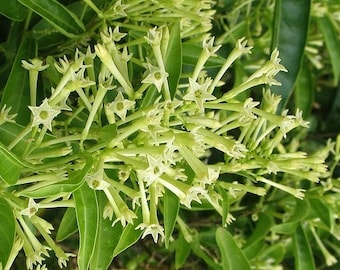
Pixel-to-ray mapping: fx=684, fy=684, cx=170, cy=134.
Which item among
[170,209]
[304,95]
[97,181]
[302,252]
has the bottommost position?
[302,252]

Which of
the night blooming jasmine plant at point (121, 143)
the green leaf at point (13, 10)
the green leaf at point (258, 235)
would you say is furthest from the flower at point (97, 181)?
the green leaf at point (258, 235)

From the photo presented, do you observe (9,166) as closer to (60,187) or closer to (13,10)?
(60,187)

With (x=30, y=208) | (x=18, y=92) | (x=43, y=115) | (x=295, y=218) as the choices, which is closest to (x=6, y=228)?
(x=30, y=208)

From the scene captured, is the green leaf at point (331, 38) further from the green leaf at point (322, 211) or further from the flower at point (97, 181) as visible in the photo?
the flower at point (97, 181)

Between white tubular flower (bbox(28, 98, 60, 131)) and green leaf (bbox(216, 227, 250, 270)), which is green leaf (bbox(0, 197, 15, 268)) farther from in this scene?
green leaf (bbox(216, 227, 250, 270))

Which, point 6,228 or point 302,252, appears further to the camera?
point 302,252
